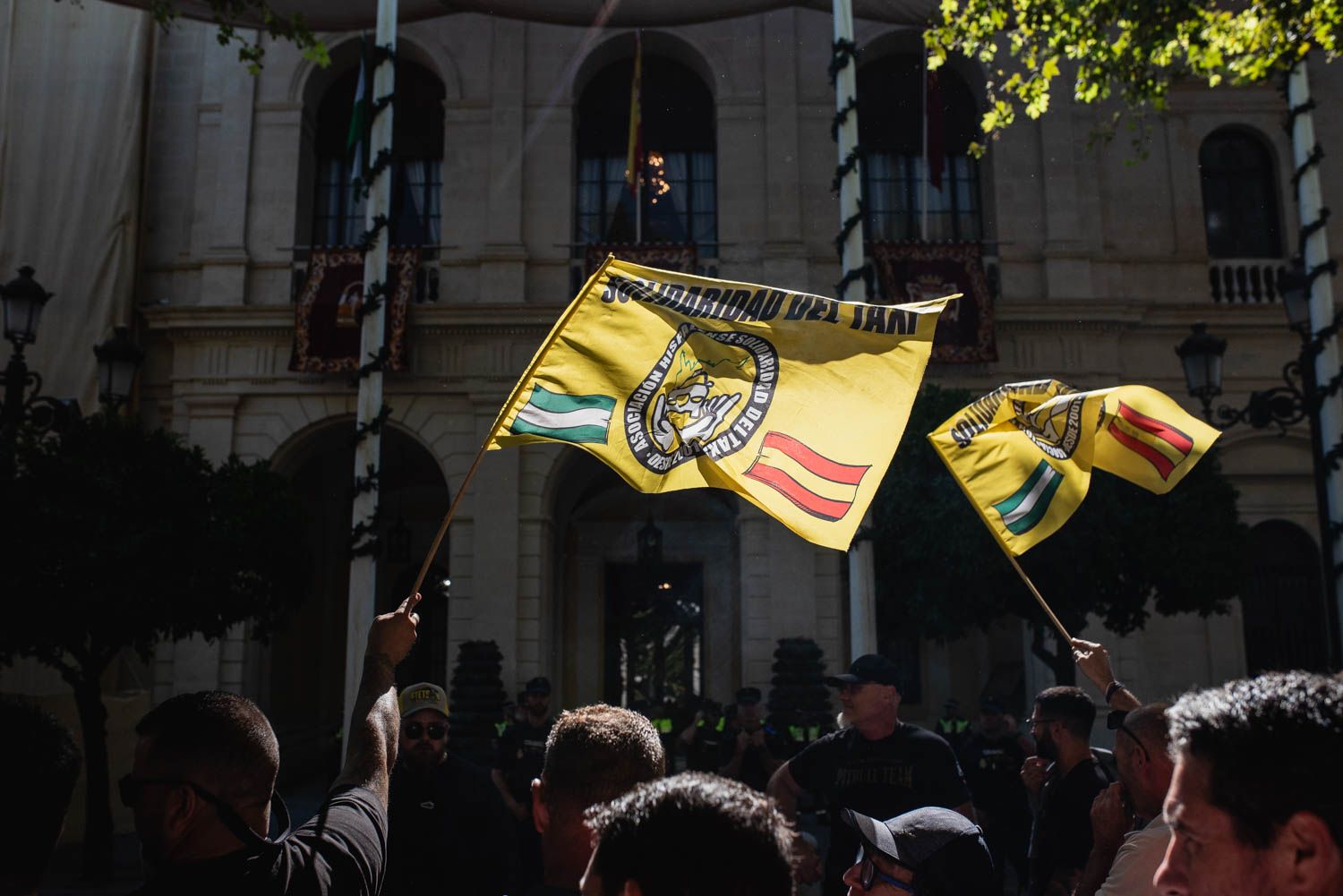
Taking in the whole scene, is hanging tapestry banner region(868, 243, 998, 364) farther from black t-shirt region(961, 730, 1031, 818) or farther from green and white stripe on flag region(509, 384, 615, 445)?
green and white stripe on flag region(509, 384, 615, 445)

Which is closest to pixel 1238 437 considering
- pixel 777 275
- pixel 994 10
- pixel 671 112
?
pixel 777 275

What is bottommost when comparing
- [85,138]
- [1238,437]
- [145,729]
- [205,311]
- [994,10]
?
[145,729]

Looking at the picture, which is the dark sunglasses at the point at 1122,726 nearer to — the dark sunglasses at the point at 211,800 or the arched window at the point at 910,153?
the dark sunglasses at the point at 211,800

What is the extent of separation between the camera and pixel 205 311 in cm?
1634

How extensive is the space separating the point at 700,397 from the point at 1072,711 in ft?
6.72

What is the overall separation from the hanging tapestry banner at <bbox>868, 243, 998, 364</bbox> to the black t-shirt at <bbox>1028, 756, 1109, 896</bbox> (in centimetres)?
1199

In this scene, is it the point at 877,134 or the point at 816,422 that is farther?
the point at 877,134

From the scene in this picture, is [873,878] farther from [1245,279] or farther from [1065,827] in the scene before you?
[1245,279]

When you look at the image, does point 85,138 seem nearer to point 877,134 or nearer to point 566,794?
point 877,134

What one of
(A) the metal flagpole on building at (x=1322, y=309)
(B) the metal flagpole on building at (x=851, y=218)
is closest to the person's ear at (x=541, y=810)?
(B) the metal flagpole on building at (x=851, y=218)

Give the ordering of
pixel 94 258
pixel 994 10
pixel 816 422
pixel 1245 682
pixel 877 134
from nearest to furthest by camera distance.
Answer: pixel 1245 682, pixel 816 422, pixel 994 10, pixel 94 258, pixel 877 134

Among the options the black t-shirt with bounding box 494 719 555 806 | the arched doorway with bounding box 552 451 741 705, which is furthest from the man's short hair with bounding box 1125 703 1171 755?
the arched doorway with bounding box 552 451 741 705

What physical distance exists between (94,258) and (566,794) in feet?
53.4

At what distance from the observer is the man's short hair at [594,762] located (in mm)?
2543
